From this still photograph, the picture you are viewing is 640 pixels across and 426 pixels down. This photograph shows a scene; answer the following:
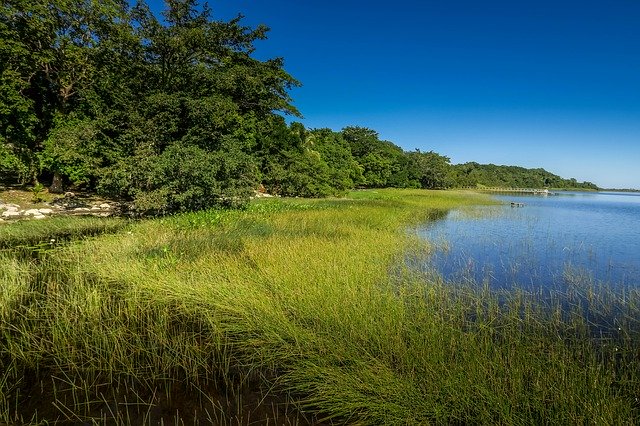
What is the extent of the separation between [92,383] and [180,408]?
1253mm

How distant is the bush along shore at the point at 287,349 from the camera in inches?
148

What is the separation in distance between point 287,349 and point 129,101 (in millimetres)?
18683

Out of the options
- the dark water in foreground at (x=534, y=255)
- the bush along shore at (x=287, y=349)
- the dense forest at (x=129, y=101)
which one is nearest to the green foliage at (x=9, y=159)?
the dense forest at (x=129, y=101)

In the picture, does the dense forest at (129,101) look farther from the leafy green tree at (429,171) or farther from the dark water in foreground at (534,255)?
the leafy green tree at (429,171)

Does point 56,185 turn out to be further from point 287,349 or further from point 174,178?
point 287,349

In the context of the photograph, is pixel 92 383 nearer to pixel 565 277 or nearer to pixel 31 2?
pixel 565 277

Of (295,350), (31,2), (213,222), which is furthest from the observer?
(31,2)

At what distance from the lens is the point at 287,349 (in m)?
4.90

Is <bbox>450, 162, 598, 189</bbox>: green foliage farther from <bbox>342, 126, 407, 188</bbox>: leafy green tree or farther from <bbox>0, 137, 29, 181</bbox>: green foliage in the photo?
<bbox>0, 137, 29, 181</bbox>: green foliage

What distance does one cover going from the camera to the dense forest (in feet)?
56.0

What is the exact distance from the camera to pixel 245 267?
794 cm

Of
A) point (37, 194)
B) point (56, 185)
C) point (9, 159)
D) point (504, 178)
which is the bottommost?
point (37, 194)

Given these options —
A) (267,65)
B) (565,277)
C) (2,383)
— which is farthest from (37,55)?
(565,277)

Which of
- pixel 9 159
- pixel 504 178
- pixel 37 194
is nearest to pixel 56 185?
pixel 37 194
